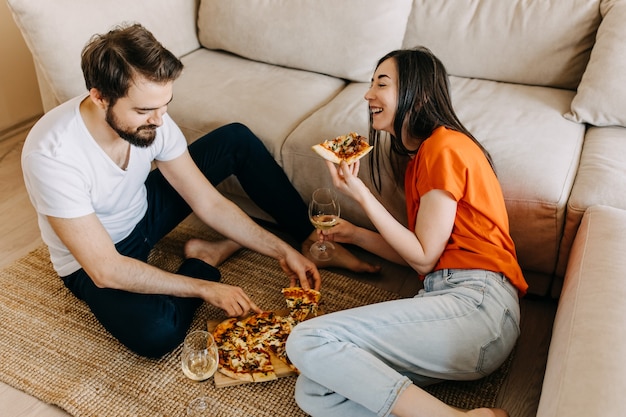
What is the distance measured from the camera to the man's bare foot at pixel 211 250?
2.36 m

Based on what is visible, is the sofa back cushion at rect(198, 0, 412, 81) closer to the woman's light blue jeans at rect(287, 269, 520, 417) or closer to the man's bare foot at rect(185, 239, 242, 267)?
the man's bare foot at rect(185, 239, 242, 267)

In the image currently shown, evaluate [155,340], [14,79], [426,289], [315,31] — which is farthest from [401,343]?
[14,79]

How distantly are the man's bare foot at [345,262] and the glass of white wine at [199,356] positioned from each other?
65 centimetres

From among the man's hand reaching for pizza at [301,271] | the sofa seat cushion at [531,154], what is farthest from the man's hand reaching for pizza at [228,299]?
the sofa seat cushion at [531,154]

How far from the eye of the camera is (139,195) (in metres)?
2.12

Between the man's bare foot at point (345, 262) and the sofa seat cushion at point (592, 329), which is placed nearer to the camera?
the sofa seat cushion at point (592, 329)

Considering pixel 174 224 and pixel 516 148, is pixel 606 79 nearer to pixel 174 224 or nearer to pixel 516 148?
pixel 516 148

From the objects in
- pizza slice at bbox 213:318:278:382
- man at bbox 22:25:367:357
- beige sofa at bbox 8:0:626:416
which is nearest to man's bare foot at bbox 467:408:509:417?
beige sofa at bbox 8:0:626:416

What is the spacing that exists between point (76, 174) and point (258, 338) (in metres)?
0.76

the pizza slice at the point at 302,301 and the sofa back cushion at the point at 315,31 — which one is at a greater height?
the sofa back cushion at the point at 315,31

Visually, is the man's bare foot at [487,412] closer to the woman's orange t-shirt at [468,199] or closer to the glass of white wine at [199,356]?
the woman's orange t-shirt at [468,199]

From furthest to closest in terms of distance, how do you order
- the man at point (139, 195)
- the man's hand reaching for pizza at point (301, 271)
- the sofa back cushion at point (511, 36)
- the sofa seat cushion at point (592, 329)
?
the sofa back cushion at point (511, 36) → the man's hand reaching for pizza at point (301, 271) → the man at point (139, 195) → the sofa seat cushion at point (592, 329)

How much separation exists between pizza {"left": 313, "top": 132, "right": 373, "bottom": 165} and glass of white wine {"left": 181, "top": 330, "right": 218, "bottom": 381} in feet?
2.36

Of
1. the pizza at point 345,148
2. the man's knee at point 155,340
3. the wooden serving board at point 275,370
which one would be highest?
the pizza at point 345,148
